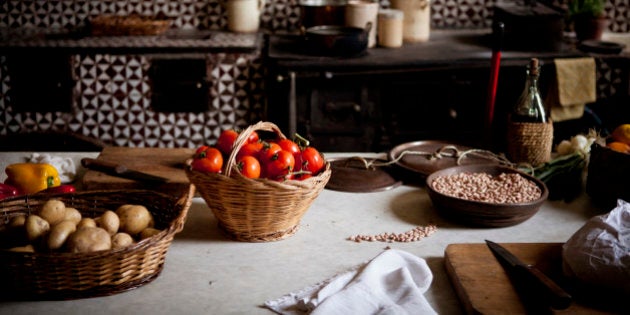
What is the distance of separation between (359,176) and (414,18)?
7.16 feet

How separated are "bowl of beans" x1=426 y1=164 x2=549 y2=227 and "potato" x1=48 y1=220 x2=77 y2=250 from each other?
92cm

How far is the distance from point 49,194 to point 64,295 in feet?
1.10

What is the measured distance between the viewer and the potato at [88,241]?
1336 millimetres

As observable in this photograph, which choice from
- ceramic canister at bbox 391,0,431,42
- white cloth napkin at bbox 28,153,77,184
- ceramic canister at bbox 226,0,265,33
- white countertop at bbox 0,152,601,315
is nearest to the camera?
white countertop at bbox 0,152,601,315

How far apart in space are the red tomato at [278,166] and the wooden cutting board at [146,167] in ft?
0.88

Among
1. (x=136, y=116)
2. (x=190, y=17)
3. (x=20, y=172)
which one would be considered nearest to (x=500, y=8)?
(x=190, y=17)

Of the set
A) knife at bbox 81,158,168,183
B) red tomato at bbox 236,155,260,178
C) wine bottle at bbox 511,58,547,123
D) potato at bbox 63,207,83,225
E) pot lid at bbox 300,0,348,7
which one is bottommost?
knife at bbox 81,158,168,183

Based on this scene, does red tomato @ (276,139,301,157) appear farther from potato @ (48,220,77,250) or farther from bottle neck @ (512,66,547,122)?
bottle neck @ (512,66,547,122)

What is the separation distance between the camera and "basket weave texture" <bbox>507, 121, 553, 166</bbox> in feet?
6.84

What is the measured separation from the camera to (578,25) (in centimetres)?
421

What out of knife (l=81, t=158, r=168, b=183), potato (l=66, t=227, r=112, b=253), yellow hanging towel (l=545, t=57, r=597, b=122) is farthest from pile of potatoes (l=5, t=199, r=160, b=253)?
yellow hanging towel (l=545, t=57, r=597, b=122)

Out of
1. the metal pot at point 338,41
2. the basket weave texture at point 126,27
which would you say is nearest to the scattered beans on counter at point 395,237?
the metal pot at point 338,41

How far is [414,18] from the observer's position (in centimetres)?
406

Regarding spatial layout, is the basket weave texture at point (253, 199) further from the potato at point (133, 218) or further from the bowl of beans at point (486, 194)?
the bowl of beans at point (486, 194)
